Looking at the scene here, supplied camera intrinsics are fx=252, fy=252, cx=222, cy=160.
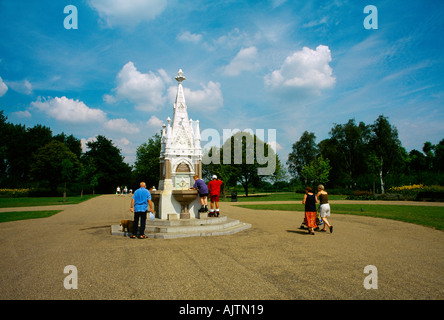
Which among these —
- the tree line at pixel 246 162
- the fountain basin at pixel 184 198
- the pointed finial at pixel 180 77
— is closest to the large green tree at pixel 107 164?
the tree line at pixel 246 162

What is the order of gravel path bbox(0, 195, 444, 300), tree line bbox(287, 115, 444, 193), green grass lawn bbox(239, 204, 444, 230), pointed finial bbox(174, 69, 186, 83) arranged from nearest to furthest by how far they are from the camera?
gravel path bbox(0, 195, 444, 300) < green grass lawn bbox(239, 204, 444, 230) < pointed finial bbox(174, 69, 186, 83) < tree line bbox(287, 115, 444, 193)

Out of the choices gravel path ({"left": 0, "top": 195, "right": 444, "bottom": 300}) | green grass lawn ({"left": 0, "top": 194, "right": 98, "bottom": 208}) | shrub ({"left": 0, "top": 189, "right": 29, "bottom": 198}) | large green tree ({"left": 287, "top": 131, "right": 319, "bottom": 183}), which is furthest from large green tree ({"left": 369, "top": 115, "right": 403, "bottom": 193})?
shrub ({"left": 0, "top": 189, "right": 29, "bottom": 198})

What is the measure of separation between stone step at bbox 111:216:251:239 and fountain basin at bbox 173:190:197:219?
2.35ft

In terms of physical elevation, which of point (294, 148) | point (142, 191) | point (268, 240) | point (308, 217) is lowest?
point (268, 240)

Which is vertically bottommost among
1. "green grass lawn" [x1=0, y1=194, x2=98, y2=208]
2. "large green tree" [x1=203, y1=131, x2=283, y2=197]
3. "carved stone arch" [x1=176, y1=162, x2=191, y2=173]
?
"green grass lawn" [x1=0, y1=194, x2=98, y2=208]

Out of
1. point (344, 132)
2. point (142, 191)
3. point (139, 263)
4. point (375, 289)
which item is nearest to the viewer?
point (375, 289)

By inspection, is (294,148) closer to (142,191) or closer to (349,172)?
(349,172)

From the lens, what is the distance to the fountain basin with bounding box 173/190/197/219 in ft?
35.2

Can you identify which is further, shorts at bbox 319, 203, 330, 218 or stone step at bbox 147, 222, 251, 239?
shorts at bbox 319, 203, 330, 218

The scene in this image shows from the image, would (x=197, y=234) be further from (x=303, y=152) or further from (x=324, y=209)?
(x=303, y=152)

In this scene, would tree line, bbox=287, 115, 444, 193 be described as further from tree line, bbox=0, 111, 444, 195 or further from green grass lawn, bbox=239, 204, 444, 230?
green grass lawn, bbox=239, 204, 444, 230

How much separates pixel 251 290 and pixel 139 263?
9.58 feet
